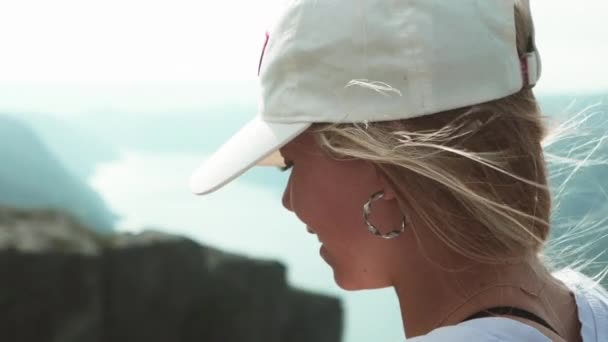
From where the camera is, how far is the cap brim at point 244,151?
62 cm

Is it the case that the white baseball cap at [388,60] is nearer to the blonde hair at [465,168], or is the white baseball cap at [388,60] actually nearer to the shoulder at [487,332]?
the blonde hair at [465,168]

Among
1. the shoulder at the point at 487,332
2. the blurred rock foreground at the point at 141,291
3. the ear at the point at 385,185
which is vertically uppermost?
the ear at the point at 385,185

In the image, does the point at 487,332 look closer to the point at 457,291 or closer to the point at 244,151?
the point at 457,291

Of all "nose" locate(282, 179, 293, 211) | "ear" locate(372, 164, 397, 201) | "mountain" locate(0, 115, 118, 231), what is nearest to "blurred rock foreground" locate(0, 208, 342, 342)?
"mountain" locate(0, 115, 118, 231)

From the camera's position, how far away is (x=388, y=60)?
1.90 ft

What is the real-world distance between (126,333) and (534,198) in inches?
57.6

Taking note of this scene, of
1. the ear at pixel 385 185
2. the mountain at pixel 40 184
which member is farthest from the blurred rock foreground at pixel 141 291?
the ear at pixel 385 185

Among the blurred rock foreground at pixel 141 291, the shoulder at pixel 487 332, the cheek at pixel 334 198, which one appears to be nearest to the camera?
the shoulder at pixel 487 332

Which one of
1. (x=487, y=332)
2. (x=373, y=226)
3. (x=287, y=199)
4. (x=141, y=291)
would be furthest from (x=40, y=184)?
(x=487, y=332)

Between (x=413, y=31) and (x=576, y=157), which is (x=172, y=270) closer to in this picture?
(x=576, y=157)

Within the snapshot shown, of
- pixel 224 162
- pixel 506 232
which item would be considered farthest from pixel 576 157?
pixel 224 162

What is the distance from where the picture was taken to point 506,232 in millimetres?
596

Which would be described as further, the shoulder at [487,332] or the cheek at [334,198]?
the cheek at [334,198]

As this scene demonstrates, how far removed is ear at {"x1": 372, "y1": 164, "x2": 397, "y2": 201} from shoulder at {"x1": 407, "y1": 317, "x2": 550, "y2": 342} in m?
0.12
